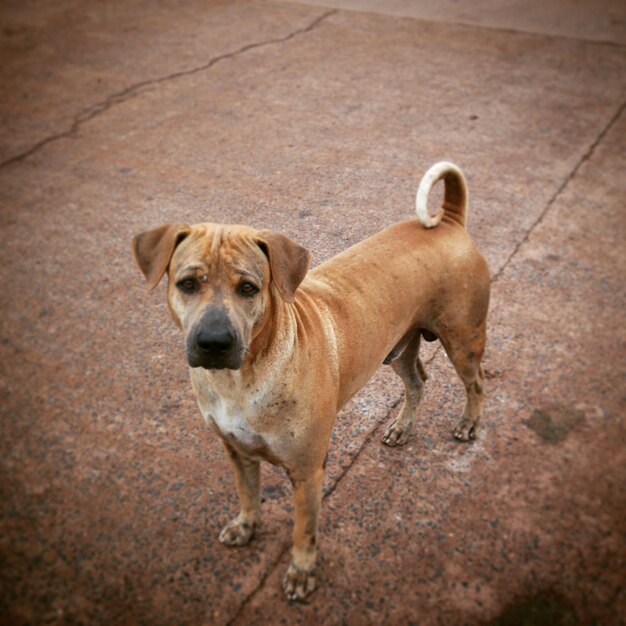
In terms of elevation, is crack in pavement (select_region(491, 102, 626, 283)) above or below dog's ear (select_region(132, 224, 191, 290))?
below

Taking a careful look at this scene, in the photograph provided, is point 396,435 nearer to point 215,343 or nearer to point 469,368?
point 469,368

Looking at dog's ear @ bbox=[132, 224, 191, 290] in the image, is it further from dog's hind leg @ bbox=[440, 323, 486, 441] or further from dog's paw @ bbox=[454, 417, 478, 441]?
dog's paw @ bbox=[454, 417, 478, 441]

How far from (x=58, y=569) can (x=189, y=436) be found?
0.95m

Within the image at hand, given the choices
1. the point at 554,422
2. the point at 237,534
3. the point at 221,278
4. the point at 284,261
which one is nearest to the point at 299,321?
the point at 284,261

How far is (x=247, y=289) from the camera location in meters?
2.36

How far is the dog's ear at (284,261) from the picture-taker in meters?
2.38

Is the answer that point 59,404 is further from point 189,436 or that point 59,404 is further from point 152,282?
point 152,282

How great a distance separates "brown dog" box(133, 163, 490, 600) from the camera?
7.64ft

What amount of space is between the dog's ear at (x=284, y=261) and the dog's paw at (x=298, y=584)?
1304 mm

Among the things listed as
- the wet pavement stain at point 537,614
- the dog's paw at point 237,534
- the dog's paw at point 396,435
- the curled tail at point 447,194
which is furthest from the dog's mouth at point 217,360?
the wet pavement stain at point 537,614

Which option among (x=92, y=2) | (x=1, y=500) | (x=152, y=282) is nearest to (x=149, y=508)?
(x=1, y=500)

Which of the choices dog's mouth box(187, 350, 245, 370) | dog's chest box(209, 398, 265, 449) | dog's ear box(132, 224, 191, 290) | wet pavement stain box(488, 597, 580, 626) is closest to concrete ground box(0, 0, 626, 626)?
wet pavement stain box(488, 597, 580, 626)

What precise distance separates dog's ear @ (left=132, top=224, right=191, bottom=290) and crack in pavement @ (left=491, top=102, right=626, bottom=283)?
9.61 feet

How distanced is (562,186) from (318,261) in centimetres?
272
